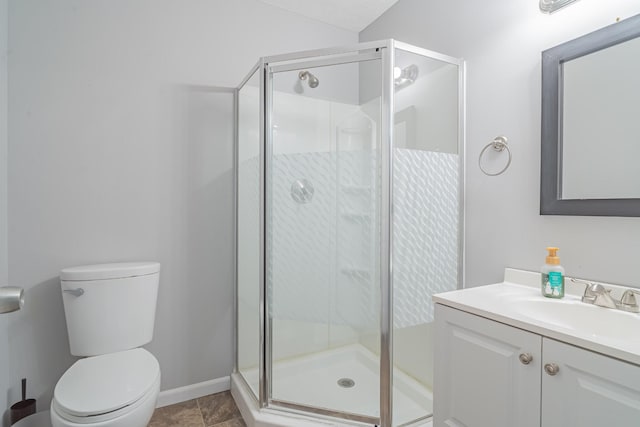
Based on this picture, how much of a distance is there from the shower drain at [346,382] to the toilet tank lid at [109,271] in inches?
46.5

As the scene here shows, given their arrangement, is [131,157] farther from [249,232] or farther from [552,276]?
[552,276]

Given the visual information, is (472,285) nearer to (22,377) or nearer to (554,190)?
(554,190)

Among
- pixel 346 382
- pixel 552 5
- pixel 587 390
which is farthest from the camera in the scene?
pixel 346 382

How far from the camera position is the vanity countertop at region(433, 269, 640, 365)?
0.75 meters

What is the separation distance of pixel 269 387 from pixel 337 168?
1.16 m

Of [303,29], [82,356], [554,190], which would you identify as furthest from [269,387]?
[303,29]

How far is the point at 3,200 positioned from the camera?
148cm

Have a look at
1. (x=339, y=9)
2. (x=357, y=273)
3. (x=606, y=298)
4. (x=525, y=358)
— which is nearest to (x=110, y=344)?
(x=357, y=273)

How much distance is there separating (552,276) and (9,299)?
1675mm

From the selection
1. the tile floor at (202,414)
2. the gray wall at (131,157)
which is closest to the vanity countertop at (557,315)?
the tile floor at (202,414)

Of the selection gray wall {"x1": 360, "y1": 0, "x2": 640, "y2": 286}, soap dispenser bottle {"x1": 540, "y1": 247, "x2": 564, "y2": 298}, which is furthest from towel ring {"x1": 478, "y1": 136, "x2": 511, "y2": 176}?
soap dispenser bottle {"x1": 540, "y1": 247, "x2": 564, "y2": 298}

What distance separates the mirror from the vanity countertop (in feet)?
1.03

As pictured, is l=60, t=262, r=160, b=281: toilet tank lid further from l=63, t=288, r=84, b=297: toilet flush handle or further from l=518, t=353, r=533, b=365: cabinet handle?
l=518, t=353, r=533, b=365: cabinet handle

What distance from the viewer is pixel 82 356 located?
1.54 m
